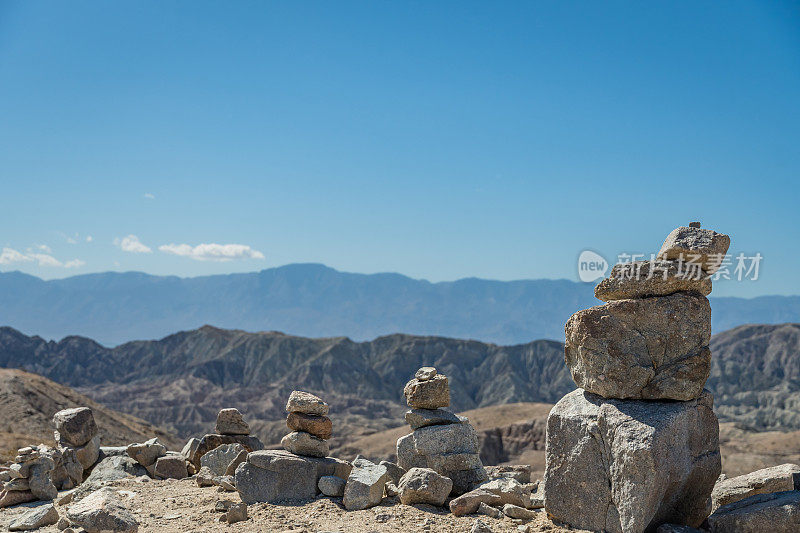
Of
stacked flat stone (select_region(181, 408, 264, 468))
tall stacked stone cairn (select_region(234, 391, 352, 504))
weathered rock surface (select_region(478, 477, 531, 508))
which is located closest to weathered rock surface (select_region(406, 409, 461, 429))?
tall stacked stone cairn (select_region(234, 391, 352, 504))

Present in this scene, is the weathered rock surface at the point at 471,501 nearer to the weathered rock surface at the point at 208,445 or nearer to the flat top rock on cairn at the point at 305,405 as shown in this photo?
the flat top rock on cairn at the point at 305,405

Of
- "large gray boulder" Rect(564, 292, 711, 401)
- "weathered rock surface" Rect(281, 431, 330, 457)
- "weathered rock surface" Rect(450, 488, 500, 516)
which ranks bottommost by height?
"weathered rock surface" Rect(450, 488, 500, 516)

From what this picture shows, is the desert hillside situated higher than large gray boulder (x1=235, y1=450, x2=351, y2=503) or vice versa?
large gray boulder (x1=235, y1=450, x2=351, y2=503)

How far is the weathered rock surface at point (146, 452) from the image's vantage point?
17.1 metres

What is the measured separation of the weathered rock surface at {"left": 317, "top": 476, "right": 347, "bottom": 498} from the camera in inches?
485

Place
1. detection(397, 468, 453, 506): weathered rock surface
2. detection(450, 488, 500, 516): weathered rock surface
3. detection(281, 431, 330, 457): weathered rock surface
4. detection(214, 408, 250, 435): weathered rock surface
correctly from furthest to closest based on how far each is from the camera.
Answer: detection(214, 408, 250, 435): weathered rock surface, detection(281, 431, 330, 457): weathered rock surface, detection(397, 468, 453, 506): weathered rock surface, detection(450, 488, 500, 516): weathered rock surface

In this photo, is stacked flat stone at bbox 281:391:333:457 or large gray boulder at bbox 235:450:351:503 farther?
stacked flat stone at bbox 281:391:333:457

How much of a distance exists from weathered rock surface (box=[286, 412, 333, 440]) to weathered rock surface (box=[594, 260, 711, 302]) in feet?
22.8

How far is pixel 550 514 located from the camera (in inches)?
399

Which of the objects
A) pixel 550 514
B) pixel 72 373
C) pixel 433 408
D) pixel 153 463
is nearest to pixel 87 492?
pixel 153 463

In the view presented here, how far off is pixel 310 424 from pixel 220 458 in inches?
158

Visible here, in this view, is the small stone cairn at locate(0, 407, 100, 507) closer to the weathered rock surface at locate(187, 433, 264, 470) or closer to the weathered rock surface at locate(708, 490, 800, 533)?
the weathered rock surface at locate(187, 433, 264, 470)

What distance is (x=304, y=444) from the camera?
530 inches

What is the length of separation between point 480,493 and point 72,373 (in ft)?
452
